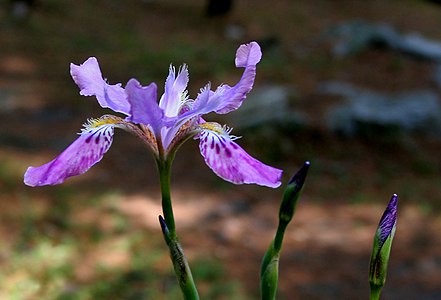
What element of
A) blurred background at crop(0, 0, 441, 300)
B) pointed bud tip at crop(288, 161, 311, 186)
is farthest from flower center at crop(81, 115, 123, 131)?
blurred background at crop(0, 0, 441, 300)

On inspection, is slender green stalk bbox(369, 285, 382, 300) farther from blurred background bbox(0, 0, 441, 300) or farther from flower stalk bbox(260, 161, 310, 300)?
blurred background bbox(0, 0, 441, 300)

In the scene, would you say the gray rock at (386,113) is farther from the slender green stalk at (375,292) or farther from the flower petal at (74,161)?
the flower petal at (74,161)

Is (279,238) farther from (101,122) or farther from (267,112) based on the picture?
(267,112)

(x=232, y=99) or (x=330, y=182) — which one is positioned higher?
(x=232, y=99)

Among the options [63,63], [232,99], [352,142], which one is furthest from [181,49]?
[232,99]

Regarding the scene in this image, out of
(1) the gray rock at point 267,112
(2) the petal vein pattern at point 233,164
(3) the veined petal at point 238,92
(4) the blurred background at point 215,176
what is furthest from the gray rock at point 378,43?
(2) the petal vein pattern at point 233,164

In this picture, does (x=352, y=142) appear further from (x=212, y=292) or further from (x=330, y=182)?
(x=212, y=292)

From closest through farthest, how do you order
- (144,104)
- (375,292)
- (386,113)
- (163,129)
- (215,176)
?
(144,104)
(163,129)
(375,292)
(215,176)
(386,113)

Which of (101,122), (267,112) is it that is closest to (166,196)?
(101,122)
